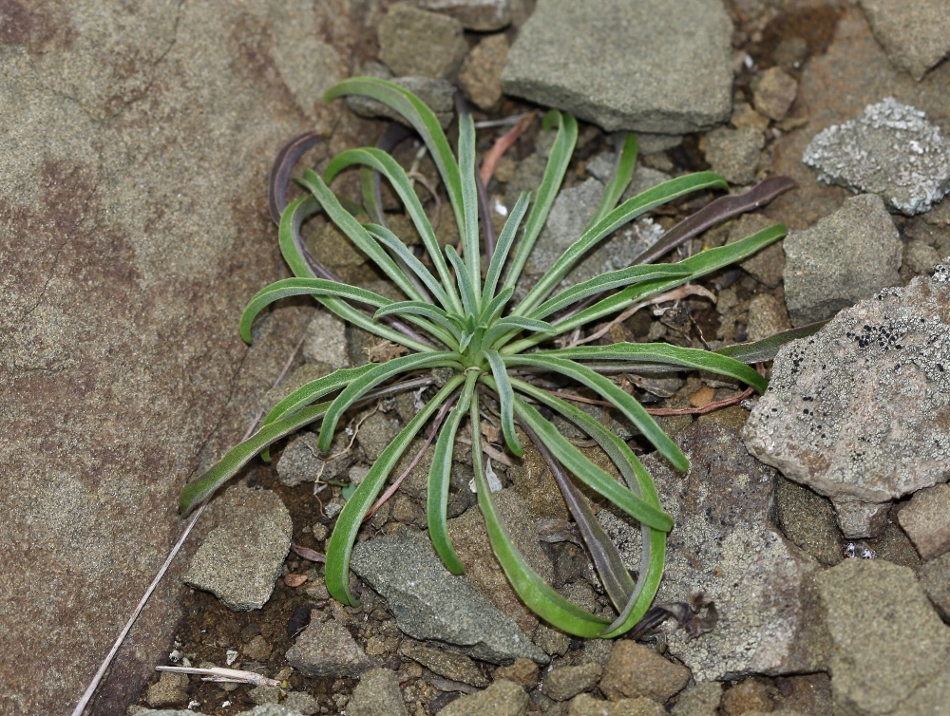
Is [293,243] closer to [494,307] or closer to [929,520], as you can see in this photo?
[494,307]

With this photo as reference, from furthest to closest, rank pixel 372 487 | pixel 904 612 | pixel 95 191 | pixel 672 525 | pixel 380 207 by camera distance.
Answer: pixel 380 207 < pixel 95 191 < pixel 372 487 < pixel 672 525 < pixel 904 612

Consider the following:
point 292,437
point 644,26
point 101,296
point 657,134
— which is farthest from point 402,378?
point 644,26

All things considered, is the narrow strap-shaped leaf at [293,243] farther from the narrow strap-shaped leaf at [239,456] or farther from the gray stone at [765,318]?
the gray stone at [765,318]

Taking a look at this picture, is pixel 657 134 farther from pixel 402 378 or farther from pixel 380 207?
pixel 402 378

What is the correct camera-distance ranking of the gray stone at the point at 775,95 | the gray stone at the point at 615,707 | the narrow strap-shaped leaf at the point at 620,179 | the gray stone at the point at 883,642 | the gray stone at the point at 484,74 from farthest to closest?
the gray stone at the point at 484,74, the gray stone at the point at 775,95, the narrow strap-shaped leaf at the point at 620,179, the gray stone at the point at 615,707, the gray stone at the point at 883,642

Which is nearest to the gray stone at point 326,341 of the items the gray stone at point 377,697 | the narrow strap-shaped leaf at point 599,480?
the narrow strap-shaped leaf at point 599,480

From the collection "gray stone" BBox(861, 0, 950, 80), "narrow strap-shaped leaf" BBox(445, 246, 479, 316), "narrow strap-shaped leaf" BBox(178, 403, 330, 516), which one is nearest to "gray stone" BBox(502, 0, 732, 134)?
"gray stone" BBox(861, 0, 950, 80)

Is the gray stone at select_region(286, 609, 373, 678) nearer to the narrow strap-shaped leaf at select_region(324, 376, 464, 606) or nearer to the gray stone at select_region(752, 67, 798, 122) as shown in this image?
the narrow strap-shaped leaf at select_region(324, 376, 464, 606)
